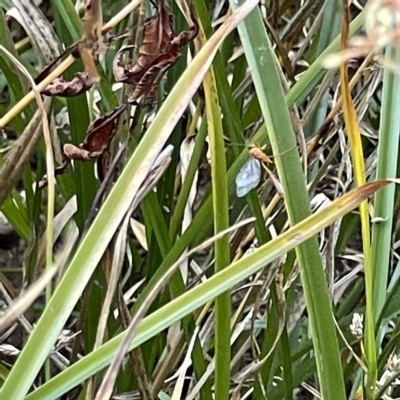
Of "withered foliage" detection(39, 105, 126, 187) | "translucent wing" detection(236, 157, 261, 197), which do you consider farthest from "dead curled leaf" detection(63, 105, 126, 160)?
"translucent wing" detection(236, 157, 261, 197)

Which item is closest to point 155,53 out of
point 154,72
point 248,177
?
point 154,72

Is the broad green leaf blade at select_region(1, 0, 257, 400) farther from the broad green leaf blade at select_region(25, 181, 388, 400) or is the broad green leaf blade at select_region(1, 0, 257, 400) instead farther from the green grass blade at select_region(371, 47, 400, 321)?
the green grass blade at select_region(371, 47, 400, 321)

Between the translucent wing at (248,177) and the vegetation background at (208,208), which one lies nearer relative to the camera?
the vegetation background at (208,208)

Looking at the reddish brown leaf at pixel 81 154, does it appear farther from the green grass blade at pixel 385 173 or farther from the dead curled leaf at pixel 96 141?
the green grass blade at pixel 385 173

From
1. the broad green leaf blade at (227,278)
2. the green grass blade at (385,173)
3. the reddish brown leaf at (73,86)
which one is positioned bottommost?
the broad green leaf blade at (227,278)

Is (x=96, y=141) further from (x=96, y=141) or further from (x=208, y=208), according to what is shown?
(x=208, y=208)

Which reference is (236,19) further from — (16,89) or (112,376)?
(16,89)

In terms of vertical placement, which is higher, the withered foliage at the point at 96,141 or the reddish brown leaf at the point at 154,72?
the reddish brown leaf at the point at 154,72

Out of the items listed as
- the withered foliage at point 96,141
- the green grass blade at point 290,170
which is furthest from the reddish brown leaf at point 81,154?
the green grass blade at point 290,170
